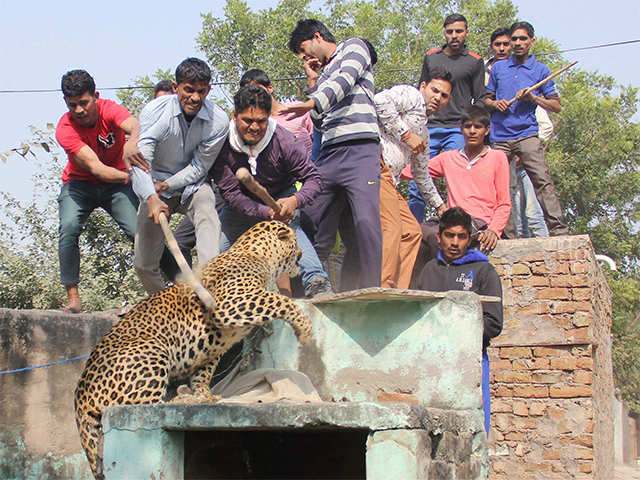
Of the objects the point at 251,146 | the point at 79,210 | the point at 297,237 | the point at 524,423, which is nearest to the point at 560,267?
the point at 524,423

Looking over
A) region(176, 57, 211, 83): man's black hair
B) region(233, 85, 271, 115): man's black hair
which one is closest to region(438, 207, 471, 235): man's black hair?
region(233, 85, 271, 115): man's black hair

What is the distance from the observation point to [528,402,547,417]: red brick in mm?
8141

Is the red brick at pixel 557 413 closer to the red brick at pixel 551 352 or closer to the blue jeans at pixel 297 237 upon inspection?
the red brick at pixel 551 352

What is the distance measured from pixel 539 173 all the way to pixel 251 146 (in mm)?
3750

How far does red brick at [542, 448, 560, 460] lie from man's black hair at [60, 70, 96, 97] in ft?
17.6

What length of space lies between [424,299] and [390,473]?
1.33 meters

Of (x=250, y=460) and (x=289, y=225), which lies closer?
(x=250, y=460)

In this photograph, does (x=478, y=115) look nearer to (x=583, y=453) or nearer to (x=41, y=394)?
(x=583, y=453)

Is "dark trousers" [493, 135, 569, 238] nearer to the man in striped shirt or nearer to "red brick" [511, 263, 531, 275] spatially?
"red brick" [511, 263, 531, 275]

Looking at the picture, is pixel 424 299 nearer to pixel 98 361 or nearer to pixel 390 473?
pixel 390 473

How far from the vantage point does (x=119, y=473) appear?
4320 millimetres

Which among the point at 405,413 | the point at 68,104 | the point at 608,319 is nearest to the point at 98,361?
the point at 405,413

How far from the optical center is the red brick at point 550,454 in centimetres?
802

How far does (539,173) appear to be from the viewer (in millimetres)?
8367
